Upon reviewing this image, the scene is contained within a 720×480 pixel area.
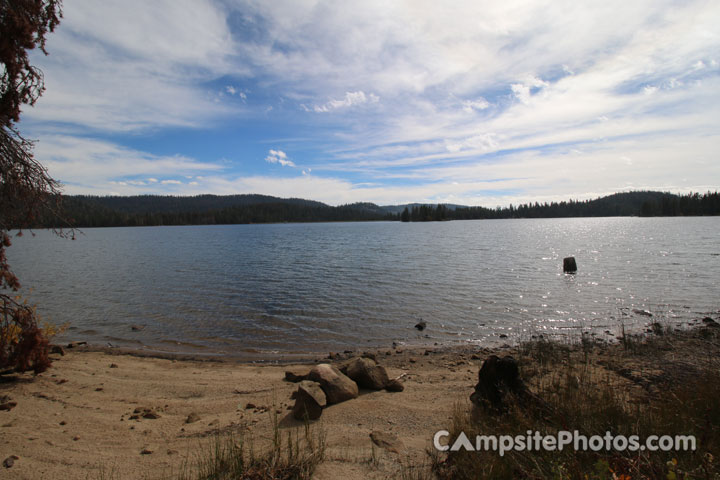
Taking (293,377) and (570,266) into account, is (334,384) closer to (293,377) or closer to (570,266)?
(293,377)

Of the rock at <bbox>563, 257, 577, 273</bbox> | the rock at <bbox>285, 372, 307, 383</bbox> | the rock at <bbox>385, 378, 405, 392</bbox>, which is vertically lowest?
the rock at <bbox>285, 372, 307, 383</bbox>

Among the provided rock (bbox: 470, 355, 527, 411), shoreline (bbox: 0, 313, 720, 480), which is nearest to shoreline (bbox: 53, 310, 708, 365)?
shoreline (bbox: 0, 313, 720, 480)

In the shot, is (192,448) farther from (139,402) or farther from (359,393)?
(359,393)

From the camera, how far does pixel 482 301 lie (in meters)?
19.6

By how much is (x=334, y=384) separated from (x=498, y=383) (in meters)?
3.64

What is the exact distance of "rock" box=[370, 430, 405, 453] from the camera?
5.62m

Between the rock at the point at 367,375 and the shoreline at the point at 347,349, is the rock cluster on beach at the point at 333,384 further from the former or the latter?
the shoreline at the point at 347,349

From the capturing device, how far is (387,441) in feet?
19.2

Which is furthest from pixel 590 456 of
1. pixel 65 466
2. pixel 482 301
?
pixel 482 301

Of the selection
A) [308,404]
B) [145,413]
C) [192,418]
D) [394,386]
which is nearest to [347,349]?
[394,386]

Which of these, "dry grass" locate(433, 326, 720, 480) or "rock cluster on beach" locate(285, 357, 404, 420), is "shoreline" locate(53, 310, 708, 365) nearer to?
"rock cluster on beach" locate(285, 357, 404, 420)

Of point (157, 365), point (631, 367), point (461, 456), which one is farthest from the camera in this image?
point (157, 365)

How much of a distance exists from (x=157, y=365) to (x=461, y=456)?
36.2ft

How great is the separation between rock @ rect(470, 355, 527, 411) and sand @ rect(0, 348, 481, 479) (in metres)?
0.88
